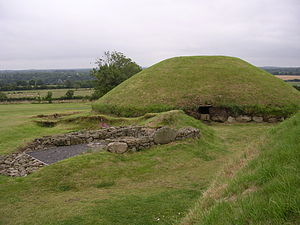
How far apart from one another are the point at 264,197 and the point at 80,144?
11718 millimetres

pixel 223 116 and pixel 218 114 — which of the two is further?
pixel 218 114

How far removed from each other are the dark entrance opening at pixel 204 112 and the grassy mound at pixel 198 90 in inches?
24.5

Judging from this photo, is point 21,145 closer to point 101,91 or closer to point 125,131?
point 125,131

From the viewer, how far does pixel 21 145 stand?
13.8 m

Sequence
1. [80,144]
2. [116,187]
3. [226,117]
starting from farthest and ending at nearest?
[226,117] → [80,144] → [116,187]

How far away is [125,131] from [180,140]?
365 cm

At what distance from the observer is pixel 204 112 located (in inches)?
861

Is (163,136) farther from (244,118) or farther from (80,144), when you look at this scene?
(244,118)

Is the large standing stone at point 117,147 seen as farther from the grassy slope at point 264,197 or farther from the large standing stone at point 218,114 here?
the large standing stone at point 218,114

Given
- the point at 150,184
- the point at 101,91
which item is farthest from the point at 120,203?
the point at 101,91

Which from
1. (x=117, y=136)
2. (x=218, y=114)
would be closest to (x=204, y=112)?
(x=218, y=114)

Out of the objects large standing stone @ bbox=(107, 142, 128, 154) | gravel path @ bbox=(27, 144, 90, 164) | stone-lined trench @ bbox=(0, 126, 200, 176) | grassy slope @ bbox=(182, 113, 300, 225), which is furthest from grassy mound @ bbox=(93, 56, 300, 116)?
grassy slope @ bbox=(182, 113, 300, 225)

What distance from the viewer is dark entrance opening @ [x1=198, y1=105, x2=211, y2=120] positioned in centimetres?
2117

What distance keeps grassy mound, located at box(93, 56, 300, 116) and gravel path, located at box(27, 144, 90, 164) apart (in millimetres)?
8611
